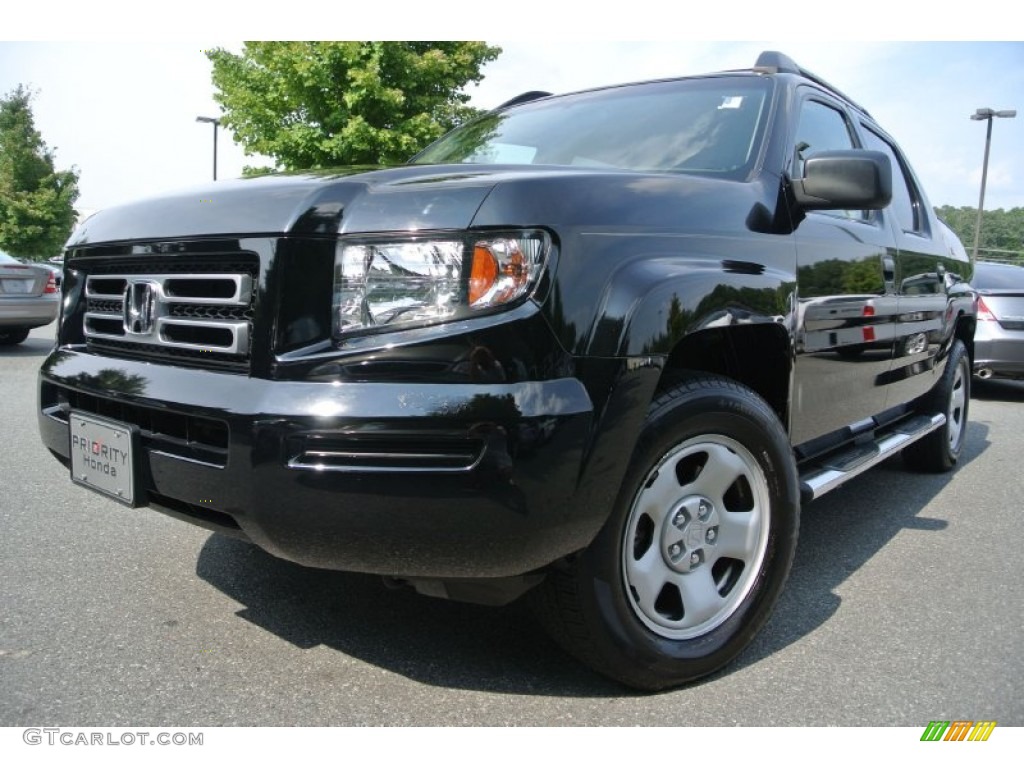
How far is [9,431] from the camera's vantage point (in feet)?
17.3

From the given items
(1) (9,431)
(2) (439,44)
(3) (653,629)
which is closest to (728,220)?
(3) (653,629)

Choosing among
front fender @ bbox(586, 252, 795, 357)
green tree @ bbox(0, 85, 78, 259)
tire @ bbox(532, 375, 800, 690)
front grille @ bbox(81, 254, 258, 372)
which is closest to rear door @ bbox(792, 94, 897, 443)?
front fender @ bbox(586, 252, 795, 357)

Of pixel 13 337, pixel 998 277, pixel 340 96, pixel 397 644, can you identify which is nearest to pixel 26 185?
pixel 340 96

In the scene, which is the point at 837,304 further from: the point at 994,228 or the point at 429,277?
the point at 994,228

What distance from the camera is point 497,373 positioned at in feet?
5.83

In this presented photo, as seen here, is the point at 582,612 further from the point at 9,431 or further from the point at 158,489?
the point at 9,431

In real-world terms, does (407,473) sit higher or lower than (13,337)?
higher

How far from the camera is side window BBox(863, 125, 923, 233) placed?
396cm

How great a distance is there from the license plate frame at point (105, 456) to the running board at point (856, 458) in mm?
1980

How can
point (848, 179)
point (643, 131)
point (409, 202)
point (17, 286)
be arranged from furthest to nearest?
point (17, 286) → point (643, 131) → point (848, 179) → point (409, 202)

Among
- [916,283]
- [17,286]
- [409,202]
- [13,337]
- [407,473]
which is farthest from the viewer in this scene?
[13,337]

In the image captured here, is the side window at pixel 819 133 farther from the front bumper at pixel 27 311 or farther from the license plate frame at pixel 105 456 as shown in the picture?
the front bumper at pixel 27 311

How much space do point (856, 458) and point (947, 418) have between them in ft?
6.52

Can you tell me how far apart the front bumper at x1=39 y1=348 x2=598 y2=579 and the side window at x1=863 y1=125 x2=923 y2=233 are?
2.83 meters
